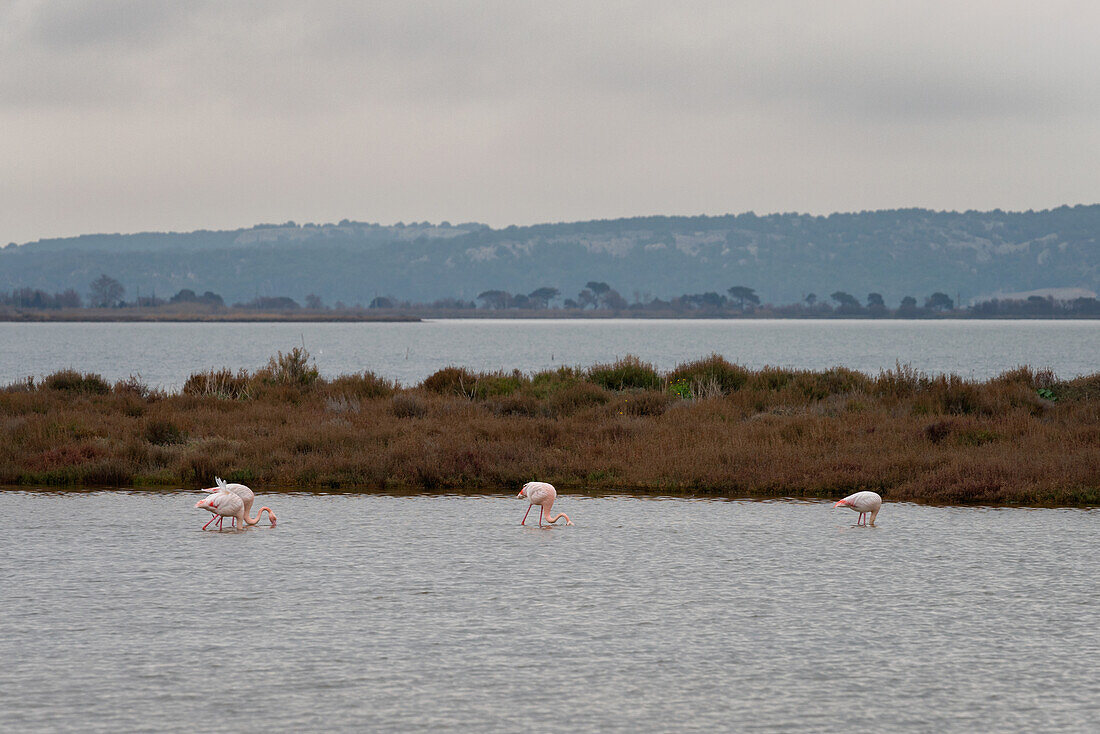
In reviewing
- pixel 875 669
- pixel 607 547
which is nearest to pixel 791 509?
pixel 607 547

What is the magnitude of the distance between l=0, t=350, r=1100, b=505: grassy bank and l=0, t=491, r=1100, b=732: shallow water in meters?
3.49

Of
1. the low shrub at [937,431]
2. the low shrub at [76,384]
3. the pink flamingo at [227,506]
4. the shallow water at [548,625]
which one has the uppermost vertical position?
the low shrub at [76,384]

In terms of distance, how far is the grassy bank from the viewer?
1819 centimetres

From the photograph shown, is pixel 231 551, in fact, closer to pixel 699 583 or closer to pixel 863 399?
pixel 699 583

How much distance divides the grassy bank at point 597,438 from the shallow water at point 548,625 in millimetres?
3492

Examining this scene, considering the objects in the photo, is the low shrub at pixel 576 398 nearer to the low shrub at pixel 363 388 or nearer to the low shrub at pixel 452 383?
the low shrub at pixel 452 383

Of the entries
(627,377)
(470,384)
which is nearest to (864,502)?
(470,384)

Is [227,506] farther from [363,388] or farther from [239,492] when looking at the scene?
[363,388]

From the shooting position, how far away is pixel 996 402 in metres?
25.2

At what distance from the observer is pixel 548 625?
360 inches

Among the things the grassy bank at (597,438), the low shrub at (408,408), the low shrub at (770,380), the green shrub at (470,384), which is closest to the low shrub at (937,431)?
the grassy bank at (597,438)

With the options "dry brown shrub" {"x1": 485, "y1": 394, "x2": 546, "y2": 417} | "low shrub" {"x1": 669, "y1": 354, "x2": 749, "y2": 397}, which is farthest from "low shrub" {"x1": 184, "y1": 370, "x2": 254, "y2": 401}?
"low shrub" {"x1": 669, "y1": 354, "x2": 749, "y2": 397}

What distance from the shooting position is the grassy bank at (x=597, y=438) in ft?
59.7

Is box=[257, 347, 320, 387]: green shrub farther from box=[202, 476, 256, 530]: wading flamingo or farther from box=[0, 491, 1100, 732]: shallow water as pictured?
box=[202, 476, 256, 530]: wading flamingo
